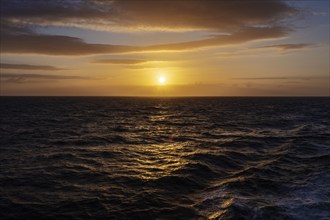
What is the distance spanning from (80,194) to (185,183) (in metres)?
4.88

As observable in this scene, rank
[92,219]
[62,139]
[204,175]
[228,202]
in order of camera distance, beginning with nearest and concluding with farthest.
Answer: [92,219] → [228,202] → [204,175] → [62,139]

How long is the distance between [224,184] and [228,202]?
2.79m

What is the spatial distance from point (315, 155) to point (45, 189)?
1680 cm

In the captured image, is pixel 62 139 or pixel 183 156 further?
pixel 62 139

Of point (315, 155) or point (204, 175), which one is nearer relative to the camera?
point (204, 175)

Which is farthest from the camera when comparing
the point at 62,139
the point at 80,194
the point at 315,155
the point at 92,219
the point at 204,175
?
the point at 62,139

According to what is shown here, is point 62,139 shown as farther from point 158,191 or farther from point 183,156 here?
point 158,191

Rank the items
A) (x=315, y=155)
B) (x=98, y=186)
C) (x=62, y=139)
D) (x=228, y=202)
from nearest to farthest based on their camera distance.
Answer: (x=228, y=202), (x=98, y=186), (x=315, y=155), (x=62, y=139)

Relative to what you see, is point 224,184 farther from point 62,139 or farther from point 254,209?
point 62,139

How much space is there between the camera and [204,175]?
688 inches

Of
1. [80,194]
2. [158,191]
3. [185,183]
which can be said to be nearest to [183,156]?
[185,183]

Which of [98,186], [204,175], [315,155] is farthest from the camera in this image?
[315,155]

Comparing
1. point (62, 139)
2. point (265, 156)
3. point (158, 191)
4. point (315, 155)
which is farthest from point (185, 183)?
point (62, 139)

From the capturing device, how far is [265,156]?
2211 centimetres
